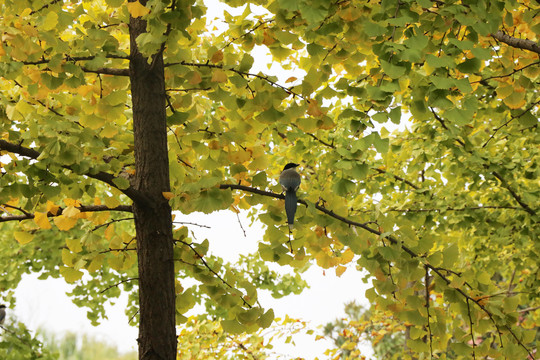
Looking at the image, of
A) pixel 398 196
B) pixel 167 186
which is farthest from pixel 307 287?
pixel 167 186

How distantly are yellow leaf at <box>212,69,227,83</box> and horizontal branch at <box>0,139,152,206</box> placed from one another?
84 centimetres

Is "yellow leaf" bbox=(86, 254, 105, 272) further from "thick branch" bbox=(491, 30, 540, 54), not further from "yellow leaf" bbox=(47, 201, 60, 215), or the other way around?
"thick branch" bbox=(491, 30, 540, 54)

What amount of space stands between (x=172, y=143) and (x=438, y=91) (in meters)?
2.02

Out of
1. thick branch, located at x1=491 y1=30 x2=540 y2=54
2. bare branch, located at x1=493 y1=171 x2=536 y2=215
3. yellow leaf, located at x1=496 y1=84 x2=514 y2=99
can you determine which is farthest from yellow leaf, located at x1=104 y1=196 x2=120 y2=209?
bare branch, located at x1=493 y1=171 x2=536 y2=215

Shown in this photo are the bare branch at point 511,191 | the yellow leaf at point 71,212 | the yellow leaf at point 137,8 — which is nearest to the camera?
the yellow leaf at point 137,8

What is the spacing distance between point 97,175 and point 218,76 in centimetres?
94

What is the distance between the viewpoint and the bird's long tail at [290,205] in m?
3.12

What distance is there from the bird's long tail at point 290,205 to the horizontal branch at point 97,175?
→ 88 centimetres

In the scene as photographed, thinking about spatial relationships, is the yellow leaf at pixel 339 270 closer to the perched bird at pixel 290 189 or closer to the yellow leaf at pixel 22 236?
the perched bird at pixel 290 189

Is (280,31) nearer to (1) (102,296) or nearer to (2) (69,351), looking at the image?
(1) (102,296)

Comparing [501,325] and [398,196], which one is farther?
[398,196]

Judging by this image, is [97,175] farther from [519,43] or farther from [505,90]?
[519,43]

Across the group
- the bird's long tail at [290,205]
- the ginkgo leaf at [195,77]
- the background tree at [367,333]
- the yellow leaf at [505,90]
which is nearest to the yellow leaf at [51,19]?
the ginkgo leaf at [195,77]

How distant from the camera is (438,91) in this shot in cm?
249
